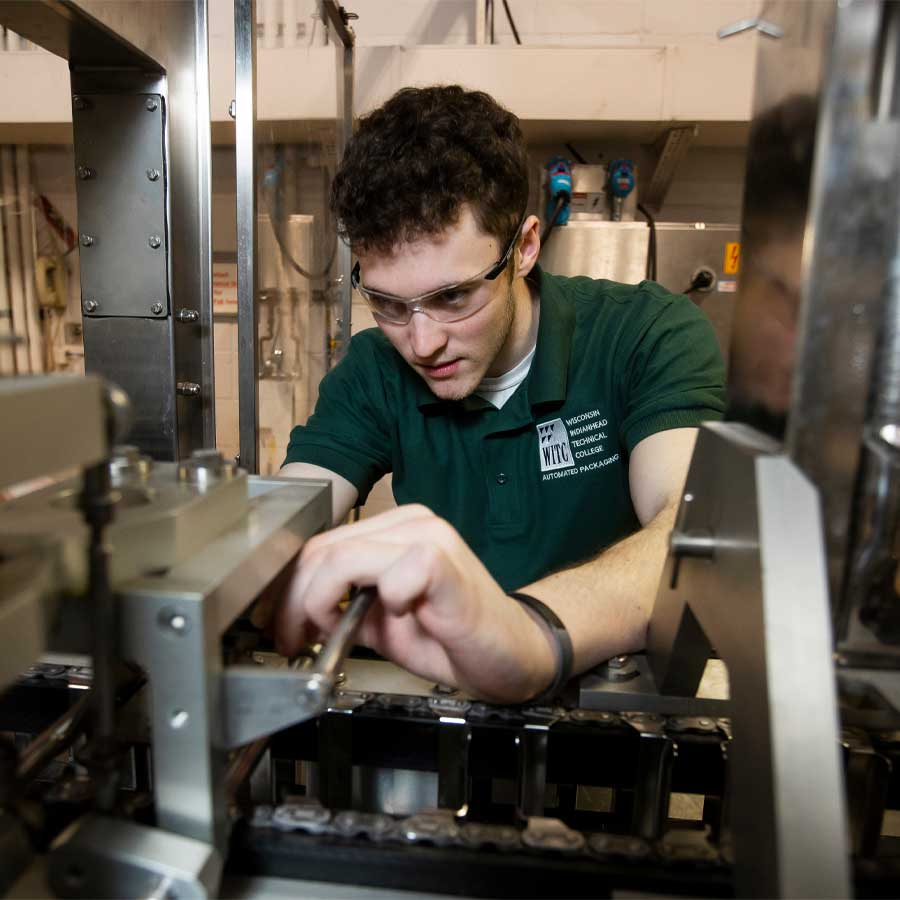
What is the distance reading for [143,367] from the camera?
1.20 metres

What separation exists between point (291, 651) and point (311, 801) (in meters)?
0.14

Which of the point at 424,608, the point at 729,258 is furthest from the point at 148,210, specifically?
the point at 729,258

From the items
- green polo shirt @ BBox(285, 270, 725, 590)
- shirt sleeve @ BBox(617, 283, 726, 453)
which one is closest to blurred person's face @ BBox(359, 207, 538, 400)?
green polo shirt @ BBox(285, 270, 725, 590)

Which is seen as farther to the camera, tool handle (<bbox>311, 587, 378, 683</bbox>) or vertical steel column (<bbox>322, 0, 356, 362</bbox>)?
vertical steel column (<bbox>322, 0, 356, 362</bbox>)

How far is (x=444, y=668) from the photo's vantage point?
59 centimetres

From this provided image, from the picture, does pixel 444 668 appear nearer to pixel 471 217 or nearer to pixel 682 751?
pixel 682 751

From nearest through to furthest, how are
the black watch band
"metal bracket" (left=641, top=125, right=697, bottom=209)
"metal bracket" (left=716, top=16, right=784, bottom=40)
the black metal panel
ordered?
1. "metal bracket" (left=716, top=16, right=784, bottom=40)
2. the black watch band
3. the black metal panel
4. "metal bracket" (left=641, top=125, right=697, bottom=209)

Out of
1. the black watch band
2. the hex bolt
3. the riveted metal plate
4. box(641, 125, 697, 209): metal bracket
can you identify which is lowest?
the black watch band

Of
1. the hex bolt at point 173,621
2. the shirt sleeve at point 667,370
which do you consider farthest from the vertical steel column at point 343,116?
the hex bolt at point 173,621

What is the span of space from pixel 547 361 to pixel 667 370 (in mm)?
221

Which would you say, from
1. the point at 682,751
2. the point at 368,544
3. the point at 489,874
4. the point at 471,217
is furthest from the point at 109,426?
the point at 471,217

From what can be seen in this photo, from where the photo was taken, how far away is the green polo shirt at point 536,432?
124 cm

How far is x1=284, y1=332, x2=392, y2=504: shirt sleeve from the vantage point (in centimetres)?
131

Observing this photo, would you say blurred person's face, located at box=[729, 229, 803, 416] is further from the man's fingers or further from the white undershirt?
the white undershirt
